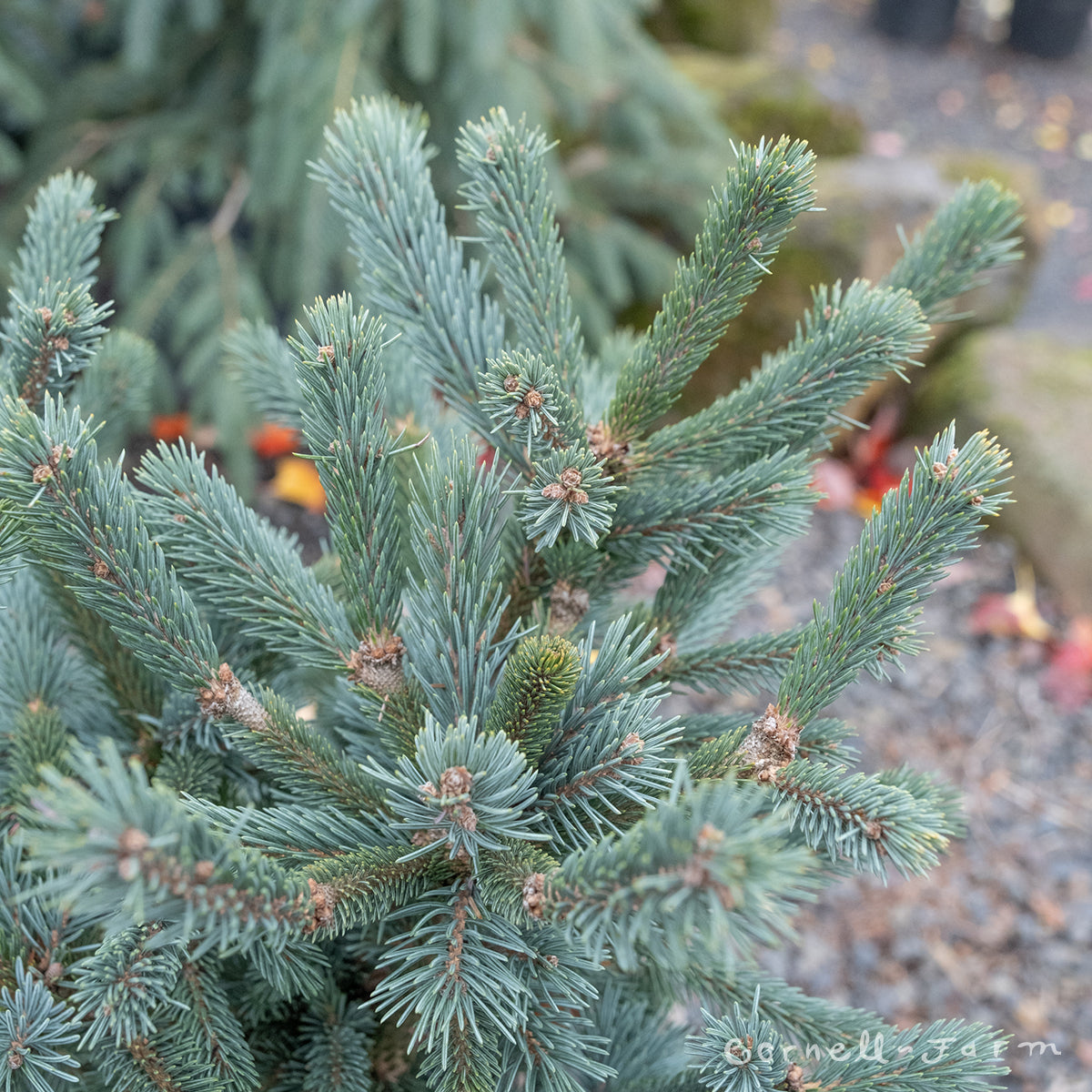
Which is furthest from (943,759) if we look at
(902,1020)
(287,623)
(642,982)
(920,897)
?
(287,623)

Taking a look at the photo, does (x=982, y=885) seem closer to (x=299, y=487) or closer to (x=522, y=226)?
(x=522, y=226)

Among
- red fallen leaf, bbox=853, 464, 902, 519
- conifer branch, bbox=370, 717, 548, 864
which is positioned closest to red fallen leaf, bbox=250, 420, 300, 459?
red fallen leaf, bbox=853, 464, 902, 519

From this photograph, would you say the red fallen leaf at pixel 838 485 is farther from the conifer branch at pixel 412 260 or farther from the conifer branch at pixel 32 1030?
the conifer branch at pixel 32 1030

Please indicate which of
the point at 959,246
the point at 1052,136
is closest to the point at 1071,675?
the point at 959,246

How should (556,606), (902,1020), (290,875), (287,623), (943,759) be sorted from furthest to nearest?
1. (943,759)
2. (902,1020)
3. (556,606)
4. (287,623)
5. (290,875)

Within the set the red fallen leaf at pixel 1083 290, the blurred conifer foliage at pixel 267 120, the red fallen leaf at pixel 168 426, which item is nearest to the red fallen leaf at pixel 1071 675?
the blurred conifer foliage at pixel 267 120

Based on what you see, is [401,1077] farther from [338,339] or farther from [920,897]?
[920,897]
